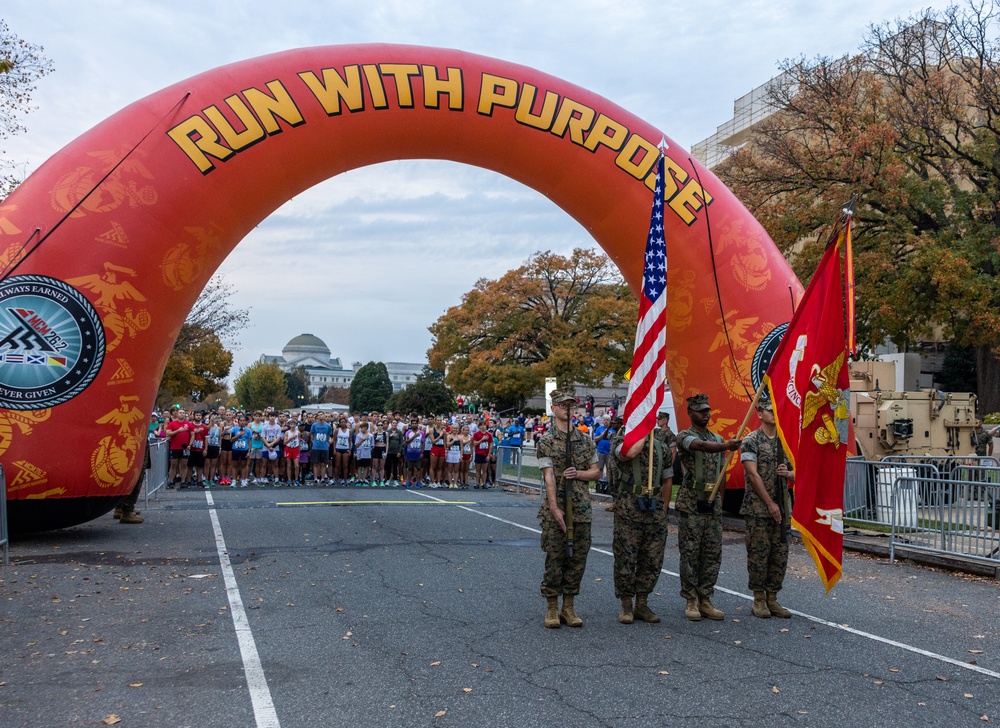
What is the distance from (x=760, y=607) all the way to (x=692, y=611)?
0.63 m

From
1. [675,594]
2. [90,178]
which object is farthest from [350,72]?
[675,594]

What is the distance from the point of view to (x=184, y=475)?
20.2 m

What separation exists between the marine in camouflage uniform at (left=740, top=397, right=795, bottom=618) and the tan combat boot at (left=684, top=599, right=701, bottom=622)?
54 cm

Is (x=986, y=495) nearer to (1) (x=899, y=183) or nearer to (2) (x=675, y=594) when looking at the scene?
(2) (x=675, y=594)

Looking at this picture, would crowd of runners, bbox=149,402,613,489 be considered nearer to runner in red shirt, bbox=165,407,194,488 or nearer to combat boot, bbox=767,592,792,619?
runner in red shirt, bbox=165,407,194,488

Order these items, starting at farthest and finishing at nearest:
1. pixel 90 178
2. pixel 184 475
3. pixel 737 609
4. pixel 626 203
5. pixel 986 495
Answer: pixel 184 475 < pixel 626 203 < pixel 90 178 < pixel 986 495 < pixel 737 609

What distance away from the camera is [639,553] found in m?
7.16

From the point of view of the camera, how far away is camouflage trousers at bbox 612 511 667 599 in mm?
7102

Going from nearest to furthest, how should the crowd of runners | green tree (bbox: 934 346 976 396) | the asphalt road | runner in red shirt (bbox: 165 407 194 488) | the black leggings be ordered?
the asphalt road < runner in red shirt (bbox: 165 407 194 488) < the crowd of runners < the black leggings < green tree (bbox: 934 346 976 396)

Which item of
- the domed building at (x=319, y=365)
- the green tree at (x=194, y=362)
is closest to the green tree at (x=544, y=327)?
the green tree at (x=194, y=362)

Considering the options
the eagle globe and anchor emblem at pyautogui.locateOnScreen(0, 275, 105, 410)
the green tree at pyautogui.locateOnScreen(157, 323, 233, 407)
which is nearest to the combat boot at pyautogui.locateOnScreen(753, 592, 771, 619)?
the eagle globe and anchor emblem at pyautogui.locateOnScreen(0, 275, 105, 410)

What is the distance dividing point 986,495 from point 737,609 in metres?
3.83

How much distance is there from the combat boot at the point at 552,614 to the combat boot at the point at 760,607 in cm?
174

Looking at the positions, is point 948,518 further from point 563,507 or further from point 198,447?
point 198,447
